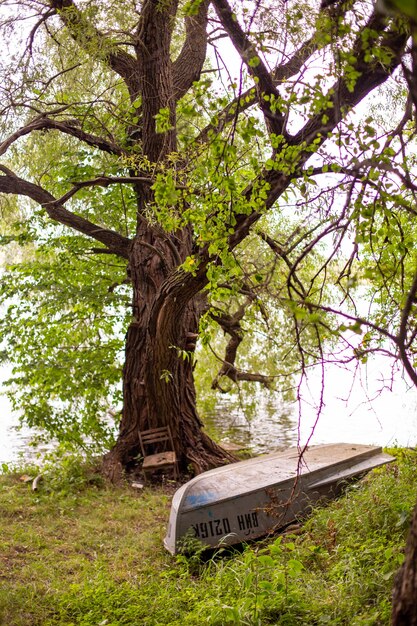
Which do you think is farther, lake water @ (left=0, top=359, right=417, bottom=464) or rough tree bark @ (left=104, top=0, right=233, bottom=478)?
lake water @ (left=0, top=359, right=417, bottom=464)

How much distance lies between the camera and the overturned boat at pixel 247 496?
6.70m

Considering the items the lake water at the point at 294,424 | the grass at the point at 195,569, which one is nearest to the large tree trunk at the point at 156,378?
the grass at the point at 195,569

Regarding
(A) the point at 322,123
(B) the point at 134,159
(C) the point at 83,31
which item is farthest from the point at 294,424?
(A) the point at 322,123

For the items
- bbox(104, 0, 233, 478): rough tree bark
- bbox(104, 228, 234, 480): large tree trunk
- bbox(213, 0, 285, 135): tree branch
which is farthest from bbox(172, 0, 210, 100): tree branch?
bbox(213, 0, 285, 135): tree branch

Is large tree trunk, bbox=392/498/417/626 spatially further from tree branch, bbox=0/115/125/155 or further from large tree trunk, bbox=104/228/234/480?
large tree trunk, bbox=104/228/234/480

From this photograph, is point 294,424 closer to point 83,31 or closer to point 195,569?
point 195,569

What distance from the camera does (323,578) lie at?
4977 mm

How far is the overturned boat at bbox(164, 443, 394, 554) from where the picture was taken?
670 centimetres

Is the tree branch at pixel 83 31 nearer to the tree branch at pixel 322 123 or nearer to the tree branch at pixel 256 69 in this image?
the tree branch at pixel 256 69

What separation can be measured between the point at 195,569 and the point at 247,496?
98 centimetres

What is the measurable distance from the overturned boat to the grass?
222 mm

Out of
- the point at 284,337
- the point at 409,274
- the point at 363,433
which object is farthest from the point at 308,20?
the point at 363,433

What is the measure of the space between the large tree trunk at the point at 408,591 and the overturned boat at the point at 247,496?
3.13 meters

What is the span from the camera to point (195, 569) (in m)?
6.30
